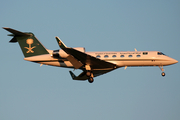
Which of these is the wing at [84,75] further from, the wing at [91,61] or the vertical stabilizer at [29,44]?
the vertical stabilizer at [29,44]

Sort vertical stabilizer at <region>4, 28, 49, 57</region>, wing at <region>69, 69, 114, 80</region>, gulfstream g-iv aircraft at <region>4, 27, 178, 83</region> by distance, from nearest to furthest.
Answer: gulfstream g-iv aircraft at <region>4, 27, 178, 83</region>
vertical stabilizer at <region>4, 28, 49, 57</region>
wing at <region>69, 69, 114, 80</region>

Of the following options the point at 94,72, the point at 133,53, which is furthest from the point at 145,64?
the point at 94,72

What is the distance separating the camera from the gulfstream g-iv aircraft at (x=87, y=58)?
1078 inches

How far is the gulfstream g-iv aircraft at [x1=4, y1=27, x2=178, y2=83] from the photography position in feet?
89.9

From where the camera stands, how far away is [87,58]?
88.1 ft

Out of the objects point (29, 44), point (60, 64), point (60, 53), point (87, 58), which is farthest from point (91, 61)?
point (29, 44)

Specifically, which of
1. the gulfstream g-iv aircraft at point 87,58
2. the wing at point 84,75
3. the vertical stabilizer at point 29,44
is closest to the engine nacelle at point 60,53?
the gulfstream g-iv aircraft at point 87,58

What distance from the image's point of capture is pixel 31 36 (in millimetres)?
30156

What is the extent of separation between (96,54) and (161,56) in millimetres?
6535

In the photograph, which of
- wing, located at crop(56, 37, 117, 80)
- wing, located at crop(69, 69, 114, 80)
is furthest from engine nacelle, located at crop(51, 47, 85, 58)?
wing, located at crop(69, 69, 114, 80)

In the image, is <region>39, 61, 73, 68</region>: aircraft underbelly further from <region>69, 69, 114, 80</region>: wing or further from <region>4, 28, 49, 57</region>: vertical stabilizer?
<region>69, 69, 114, 80</region>: wing

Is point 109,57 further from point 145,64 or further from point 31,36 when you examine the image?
point 31,36

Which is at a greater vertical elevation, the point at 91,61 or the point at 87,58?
the point at 87,58

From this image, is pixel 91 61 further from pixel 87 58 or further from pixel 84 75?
pixel 84 75
